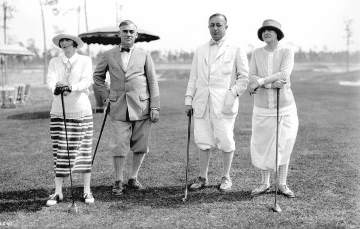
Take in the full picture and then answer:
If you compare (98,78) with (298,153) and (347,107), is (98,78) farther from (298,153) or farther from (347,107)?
(347,107)

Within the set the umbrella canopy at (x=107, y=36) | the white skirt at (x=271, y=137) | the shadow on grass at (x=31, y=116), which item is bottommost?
the shadow on grass at (x=31, y=116)

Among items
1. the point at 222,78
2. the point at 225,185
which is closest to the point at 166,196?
the point at 225,185

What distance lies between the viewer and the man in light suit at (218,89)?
5742mm

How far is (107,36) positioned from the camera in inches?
534

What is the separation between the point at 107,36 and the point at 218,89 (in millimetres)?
8483

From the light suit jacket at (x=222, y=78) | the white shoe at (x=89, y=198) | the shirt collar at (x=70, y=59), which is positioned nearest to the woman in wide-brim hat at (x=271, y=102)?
the light suit jacket at (x=222, y=78)

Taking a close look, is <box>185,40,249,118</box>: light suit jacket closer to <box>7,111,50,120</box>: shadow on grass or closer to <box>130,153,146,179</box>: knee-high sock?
<box>130,153,146,179</box>: knee-high sock

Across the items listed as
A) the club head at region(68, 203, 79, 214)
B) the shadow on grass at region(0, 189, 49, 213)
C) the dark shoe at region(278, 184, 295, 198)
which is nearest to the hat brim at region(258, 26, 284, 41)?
the dark shoe at region(278, 184, 295, 198)

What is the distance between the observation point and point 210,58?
232 inches

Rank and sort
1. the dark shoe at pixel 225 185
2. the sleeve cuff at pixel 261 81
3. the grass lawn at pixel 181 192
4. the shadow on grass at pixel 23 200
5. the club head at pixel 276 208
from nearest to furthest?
the grass lawn at pixel 181 192, the club head at pixel 276 208, the shadow on grass at pixel 23 200, the sleeve cuff at pixel 261 81, the dark shoe at pixel 225 185

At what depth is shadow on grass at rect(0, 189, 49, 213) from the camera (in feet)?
17.1

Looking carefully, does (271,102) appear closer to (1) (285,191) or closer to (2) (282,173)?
(2) (282,173)

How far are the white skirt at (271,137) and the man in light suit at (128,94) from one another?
4.49 ft

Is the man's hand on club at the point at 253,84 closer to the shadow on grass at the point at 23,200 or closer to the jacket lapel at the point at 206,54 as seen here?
the jacket lapel at the point at 206,54
